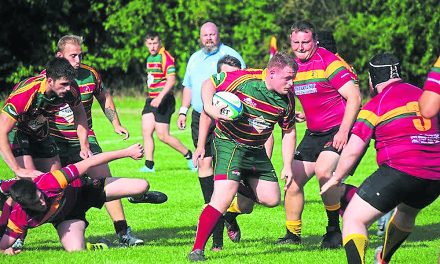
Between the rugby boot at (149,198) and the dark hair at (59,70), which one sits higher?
the dark hair at (59,70)

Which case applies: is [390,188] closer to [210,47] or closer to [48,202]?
[48,202]

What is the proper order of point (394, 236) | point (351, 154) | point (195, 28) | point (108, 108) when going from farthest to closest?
point (195, 28) < point (108, 108) < point (394, 236) < point (351, 154)

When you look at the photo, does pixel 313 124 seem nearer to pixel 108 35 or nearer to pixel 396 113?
pixel 396 113

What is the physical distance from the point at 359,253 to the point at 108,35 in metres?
25.2

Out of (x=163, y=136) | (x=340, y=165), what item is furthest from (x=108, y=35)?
(x=340, y=165)

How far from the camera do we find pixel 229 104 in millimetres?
8344

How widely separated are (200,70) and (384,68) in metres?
4.57

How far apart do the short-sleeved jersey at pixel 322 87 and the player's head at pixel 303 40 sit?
78 mm

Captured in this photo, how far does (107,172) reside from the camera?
9.82 m

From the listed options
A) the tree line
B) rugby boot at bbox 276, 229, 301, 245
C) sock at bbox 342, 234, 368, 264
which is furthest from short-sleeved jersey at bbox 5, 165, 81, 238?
the tree line

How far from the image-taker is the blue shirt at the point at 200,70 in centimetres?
1180

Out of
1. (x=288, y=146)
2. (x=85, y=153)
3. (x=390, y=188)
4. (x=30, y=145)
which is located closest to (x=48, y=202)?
(x=85, y=153)

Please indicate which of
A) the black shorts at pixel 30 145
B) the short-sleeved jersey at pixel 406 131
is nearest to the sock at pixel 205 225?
the short-sleeved jersey at pixel 406 131

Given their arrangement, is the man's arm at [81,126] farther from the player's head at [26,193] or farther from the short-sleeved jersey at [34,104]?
the player's head at [26,193]
